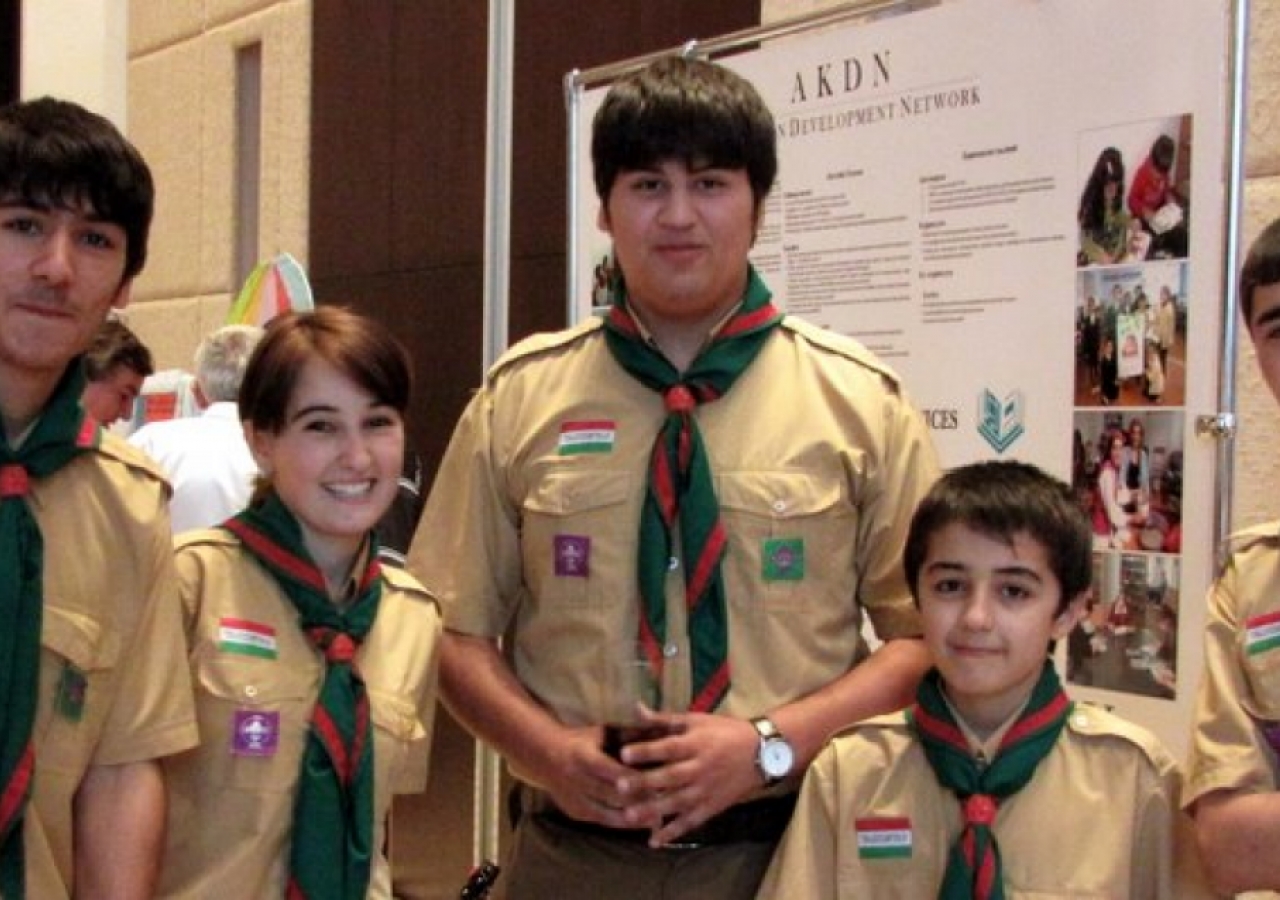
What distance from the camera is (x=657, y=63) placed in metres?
1.91

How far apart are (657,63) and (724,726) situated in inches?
33.8

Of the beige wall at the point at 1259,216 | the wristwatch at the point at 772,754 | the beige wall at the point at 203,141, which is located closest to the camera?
the wristwatch at the point at 772,754

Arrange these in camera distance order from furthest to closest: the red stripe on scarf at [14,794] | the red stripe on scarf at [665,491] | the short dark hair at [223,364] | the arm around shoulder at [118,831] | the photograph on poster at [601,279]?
the short dark hair at [223,364] → the photograph on poster at [601,279] → the red stripe on scarf at [665,491] → the arm around shoulder at [118,831] → the red stripe on scarf at [14,794]

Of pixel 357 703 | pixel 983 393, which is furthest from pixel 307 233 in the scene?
pixel 357 703

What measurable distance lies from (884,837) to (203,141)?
5017 mm

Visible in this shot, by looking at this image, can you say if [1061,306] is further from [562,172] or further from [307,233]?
[307,233]

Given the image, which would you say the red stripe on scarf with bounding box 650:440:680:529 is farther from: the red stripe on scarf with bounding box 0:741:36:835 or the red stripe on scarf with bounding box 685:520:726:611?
the red stripe on scarf with bounding box 0:741:36:835

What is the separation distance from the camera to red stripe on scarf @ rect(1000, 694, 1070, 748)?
1777mm

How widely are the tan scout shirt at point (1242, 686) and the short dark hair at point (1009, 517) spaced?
0.20 metres

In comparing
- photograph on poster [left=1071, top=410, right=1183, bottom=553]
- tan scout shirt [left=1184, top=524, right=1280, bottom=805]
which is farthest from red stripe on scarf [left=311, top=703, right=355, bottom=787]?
photograph on poster [left=1071, top=410, right=1183, bottom=553]

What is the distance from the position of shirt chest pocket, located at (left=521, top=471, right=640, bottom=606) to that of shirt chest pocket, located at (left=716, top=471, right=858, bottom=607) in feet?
0.43

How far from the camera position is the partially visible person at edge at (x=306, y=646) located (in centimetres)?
178

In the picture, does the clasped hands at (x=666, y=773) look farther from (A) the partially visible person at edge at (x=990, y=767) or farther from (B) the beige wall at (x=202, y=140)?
(B) the beige wall at (x=202, y=140)

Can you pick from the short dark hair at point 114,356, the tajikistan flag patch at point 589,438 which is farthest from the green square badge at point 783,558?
the short dark hair at point 114,356
